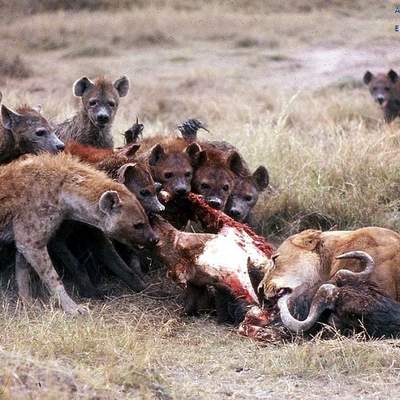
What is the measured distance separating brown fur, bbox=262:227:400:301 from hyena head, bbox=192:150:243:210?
93 centimetres

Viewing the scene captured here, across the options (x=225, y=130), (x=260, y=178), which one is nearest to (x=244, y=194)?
(x=260, y=178)

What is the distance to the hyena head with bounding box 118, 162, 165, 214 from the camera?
249 inches

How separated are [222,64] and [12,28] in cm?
315

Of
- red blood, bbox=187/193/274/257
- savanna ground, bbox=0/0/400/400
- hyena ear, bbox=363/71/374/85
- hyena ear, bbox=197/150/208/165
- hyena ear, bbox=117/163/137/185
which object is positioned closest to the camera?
savanna ground, bbox=0/0/400/400

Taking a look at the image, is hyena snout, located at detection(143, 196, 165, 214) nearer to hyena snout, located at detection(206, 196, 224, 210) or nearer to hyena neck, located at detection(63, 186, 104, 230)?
hyena neck, located at detection(63, 186, 104, 230)

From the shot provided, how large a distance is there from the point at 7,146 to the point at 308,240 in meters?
2.12

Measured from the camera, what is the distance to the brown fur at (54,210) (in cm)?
599

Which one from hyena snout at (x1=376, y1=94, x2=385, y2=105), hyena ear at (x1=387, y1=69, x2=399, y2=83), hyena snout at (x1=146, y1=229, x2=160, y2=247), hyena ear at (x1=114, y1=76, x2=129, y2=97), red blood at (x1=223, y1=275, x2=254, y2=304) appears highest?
hyena ear at (x1=114, y1=76, x2=129, y2=97)

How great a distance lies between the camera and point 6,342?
5367 millimetres

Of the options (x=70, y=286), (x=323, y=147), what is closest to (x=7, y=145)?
(x=70, y=286)

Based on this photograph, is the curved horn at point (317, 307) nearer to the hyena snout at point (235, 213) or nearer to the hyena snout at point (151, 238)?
the hyena snout at point (151, 238)

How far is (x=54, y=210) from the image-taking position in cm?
603

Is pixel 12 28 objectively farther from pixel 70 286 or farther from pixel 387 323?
pixel 387 323

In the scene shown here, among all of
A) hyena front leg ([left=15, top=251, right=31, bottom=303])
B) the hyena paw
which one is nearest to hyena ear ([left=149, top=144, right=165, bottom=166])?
hyena front leg ([left=15, top=251, right=31, bottom=303])
